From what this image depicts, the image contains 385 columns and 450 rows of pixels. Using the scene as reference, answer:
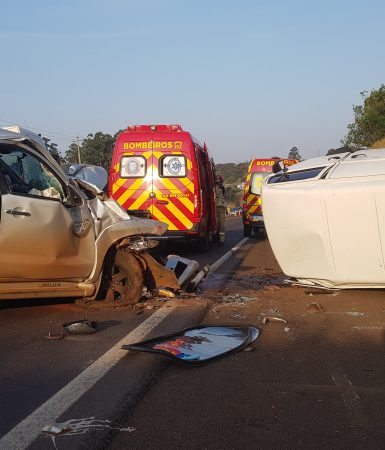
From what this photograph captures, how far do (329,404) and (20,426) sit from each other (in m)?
1.92

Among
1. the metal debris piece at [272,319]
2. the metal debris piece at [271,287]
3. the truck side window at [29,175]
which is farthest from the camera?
the metal debris piece at [271,287]

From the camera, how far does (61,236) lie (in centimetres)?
602

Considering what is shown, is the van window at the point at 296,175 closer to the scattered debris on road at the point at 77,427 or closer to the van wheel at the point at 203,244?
the scattered debris on road at the point at 77,427

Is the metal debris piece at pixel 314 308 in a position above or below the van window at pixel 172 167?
below

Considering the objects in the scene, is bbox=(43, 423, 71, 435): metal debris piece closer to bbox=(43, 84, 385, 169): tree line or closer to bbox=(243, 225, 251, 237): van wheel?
bbox=(243, 225, 251, 237): van wheel

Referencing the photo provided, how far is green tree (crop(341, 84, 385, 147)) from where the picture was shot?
1510 inches

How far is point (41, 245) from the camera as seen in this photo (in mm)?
5852

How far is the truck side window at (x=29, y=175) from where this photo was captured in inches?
237

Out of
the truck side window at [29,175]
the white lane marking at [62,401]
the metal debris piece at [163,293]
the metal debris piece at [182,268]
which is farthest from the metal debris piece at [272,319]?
the truck side window at [29,175]

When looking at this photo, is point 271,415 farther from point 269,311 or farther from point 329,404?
point 269,311

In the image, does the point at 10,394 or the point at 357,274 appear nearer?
the point at 10,394

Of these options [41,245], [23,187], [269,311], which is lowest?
[269,311]

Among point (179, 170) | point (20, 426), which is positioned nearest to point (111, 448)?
point (20, 426)

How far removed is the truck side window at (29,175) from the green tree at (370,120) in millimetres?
34998
